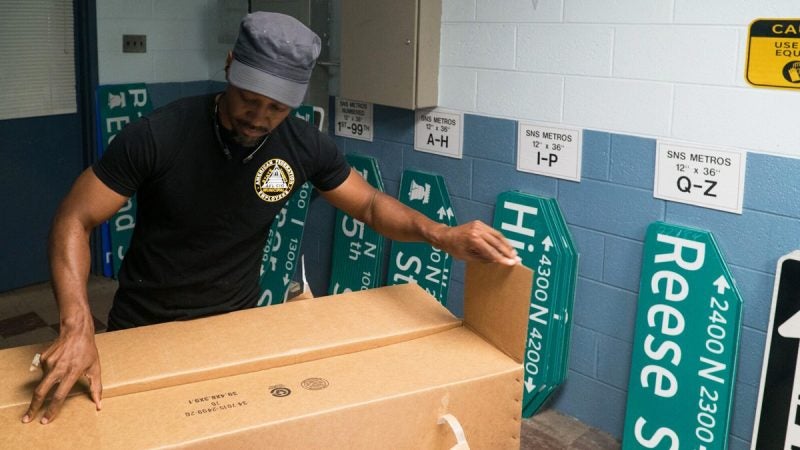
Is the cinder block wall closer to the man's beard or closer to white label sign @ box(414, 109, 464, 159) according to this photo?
white label sign @ box(414, 109, 464, 159)

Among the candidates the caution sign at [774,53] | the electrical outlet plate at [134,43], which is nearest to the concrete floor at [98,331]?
the electrical outlet plate at [134,43]

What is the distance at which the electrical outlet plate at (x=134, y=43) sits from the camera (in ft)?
13.9

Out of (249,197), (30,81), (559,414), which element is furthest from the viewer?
(30,81)

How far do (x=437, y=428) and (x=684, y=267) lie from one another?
1.54 metres

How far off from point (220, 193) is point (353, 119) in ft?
6.73

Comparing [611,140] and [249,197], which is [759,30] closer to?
[611,140]

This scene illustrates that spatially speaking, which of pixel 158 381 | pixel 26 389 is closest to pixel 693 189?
pixel 158 381

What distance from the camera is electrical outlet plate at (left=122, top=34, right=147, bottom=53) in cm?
424

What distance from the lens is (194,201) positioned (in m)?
1.69

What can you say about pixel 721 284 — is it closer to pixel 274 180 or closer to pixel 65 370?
pixel 274 180

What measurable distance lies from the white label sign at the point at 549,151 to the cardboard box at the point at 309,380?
1.41 m

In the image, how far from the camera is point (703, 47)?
8.04ft

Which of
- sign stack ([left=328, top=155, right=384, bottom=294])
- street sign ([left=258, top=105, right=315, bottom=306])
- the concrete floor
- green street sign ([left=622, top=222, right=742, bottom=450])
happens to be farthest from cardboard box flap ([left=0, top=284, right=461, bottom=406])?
street sign ([left=258, top=105, right=315, bottom=306])

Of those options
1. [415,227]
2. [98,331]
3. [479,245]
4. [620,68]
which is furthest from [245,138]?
[98,331]
